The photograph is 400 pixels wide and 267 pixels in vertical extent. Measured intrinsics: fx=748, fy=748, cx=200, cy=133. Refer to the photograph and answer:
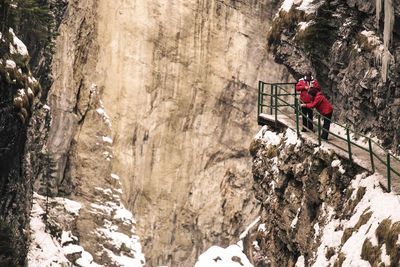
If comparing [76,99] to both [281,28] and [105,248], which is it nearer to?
[105,248]

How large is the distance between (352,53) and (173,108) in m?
27.2

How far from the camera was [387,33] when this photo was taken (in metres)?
16.6

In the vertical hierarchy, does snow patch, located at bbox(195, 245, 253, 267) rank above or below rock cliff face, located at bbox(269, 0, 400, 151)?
below

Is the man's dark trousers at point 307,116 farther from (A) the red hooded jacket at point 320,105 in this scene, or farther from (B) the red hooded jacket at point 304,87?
(A) the red hooded jacket at point 320,105

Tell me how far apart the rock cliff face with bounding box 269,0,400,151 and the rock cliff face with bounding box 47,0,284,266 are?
75.5 ft

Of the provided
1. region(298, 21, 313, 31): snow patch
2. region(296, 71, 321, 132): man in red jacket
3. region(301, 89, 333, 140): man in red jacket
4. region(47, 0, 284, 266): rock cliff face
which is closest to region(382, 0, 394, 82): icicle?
region(301, 89, 333, 140): man in red jacket

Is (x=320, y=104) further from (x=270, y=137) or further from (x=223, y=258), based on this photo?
(x=223, y=258)

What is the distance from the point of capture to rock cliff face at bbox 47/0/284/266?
44.4 meters

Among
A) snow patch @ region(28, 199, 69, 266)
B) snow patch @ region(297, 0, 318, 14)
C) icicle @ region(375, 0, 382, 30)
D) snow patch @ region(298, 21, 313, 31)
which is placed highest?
icicle @ region(375, 0, 382, 30)

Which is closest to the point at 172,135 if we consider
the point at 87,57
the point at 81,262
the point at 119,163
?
the point at 119,163

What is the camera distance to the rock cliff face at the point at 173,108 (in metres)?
44.4

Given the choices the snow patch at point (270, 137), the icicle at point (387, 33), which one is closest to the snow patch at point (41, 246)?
the snow patch at point (270, 137)

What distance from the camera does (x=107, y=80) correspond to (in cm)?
4550

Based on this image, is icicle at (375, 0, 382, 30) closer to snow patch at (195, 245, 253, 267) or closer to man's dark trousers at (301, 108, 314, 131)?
man's dark trousers at (301, 108, 314, 131)
